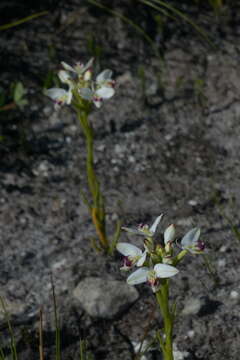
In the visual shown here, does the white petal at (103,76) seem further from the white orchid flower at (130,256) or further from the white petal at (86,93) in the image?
the white orchid flower at (130,256)

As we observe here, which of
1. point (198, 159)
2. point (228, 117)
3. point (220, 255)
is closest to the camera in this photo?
point (220, 255)

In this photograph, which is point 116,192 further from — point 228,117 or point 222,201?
point 228,117

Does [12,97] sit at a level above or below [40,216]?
above

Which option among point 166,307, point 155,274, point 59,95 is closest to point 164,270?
point 155,274

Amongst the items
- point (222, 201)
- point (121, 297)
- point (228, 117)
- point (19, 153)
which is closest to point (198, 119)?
point (228, 117)

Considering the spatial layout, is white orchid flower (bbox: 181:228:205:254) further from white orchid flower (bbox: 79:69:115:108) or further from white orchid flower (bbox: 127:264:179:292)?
white orchid flower (bbox: 79:69:115:108)

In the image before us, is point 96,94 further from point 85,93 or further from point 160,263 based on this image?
point 160,263
